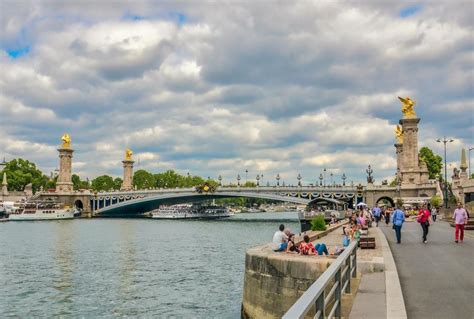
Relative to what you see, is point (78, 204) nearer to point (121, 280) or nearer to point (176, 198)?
point (176, 198)

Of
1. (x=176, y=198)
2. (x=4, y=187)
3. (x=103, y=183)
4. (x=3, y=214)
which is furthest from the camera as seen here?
(x=103, y=183)

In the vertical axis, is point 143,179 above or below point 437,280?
above

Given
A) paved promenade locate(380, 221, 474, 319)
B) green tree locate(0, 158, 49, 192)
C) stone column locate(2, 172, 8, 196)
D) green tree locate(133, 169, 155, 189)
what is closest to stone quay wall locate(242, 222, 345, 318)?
paved promenade locate(380, 221, 474, 319)

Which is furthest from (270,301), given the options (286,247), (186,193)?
(186,193)

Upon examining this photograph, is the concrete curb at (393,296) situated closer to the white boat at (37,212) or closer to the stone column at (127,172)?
the white boat at (37,212)

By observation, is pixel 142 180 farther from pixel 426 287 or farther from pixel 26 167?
pixel 426 287

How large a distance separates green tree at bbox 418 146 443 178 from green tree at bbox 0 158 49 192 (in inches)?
4066

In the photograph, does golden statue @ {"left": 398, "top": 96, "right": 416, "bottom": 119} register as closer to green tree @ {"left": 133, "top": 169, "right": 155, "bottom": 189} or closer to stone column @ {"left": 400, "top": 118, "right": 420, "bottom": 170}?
stone column @ {"left": 400, "top": 118, "right": 420, "bottom": 170}

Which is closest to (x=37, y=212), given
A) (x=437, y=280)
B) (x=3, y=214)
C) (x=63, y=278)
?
(x=3, y=214)

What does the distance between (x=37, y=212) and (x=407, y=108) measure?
76271 millimetres

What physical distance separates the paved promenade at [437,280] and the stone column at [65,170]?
138m

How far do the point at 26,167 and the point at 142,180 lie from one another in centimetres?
3740

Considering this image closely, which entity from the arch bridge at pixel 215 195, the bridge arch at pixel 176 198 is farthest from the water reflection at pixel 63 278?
the bridge arch at pixel 176 198

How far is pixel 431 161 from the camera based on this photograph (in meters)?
118
